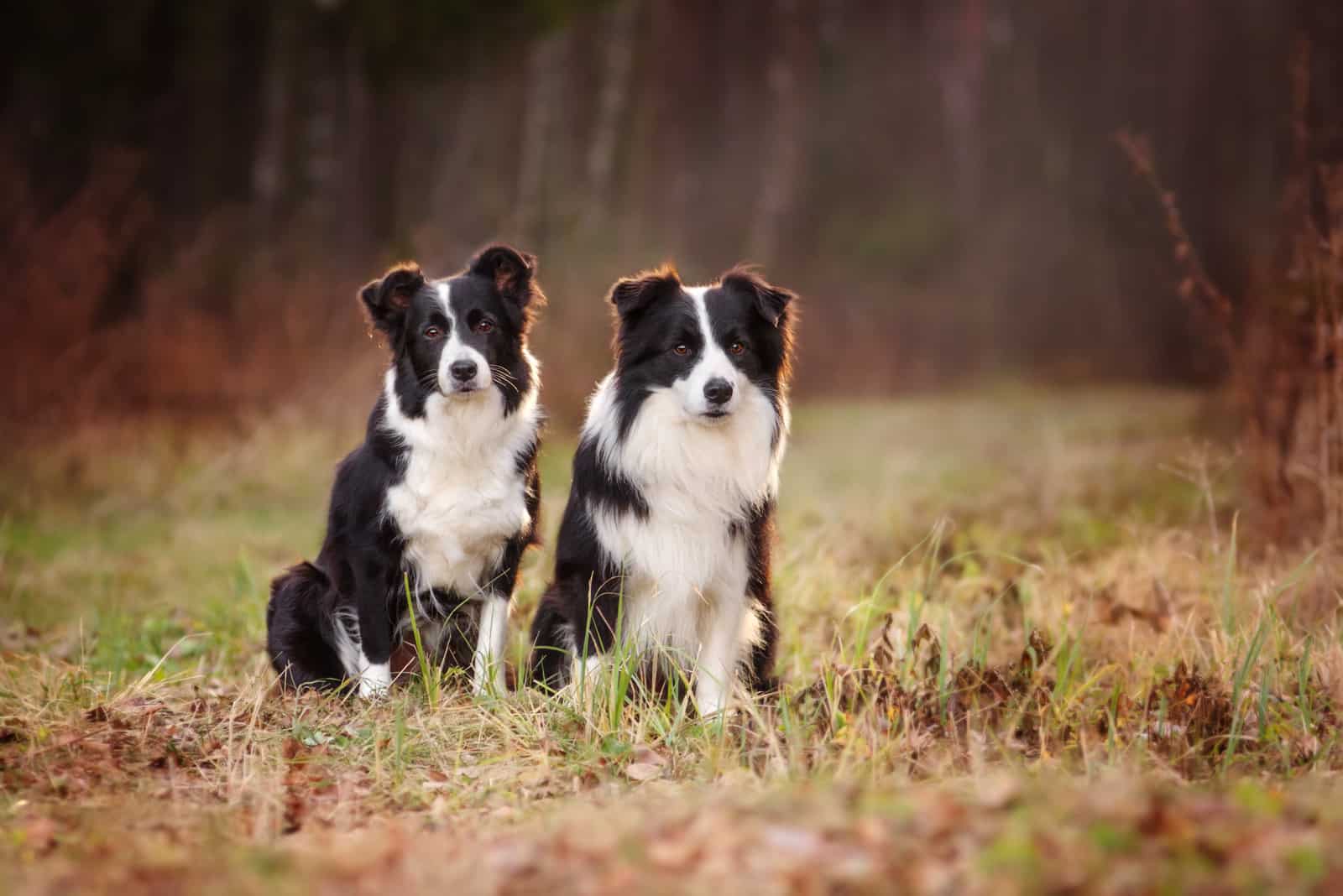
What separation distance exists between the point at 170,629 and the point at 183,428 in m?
5.14

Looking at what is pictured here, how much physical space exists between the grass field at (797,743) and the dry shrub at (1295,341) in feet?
1.10

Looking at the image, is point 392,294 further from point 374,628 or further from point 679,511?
point 679,511

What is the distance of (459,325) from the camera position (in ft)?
14.2

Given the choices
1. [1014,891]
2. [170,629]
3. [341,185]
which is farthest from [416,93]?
[1014,891]

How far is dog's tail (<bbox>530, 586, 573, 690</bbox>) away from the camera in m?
4.32

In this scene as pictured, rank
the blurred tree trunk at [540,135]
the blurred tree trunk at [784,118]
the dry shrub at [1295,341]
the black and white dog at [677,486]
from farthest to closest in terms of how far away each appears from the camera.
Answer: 1. the blurred tree trunk at [784,118]
2. the blurred tree trunk at [540,135]
3. the dry shrub at [1295,341]
4. the black and white dog at [677,486]

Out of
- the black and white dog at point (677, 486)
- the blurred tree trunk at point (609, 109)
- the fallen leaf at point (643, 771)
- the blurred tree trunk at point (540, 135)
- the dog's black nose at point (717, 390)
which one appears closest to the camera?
the fallen leaf at point (643, 771)

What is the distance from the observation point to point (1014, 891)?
7.34ft

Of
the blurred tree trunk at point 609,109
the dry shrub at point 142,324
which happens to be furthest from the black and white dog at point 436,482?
the blurred tree trunk at point 609,109

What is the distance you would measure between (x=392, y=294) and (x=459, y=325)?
0.30m

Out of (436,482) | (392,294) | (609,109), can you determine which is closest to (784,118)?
(609,109)

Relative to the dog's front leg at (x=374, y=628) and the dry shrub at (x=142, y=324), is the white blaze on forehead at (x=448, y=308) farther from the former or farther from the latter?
the dry shrub at (x=142, y=324)

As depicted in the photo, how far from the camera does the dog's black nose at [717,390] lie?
4.00 m

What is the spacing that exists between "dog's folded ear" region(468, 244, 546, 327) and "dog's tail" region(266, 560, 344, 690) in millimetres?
1249
